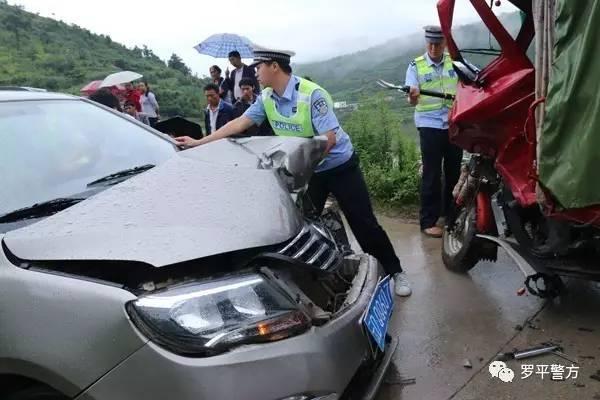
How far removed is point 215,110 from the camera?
743cm

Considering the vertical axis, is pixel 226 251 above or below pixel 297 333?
above

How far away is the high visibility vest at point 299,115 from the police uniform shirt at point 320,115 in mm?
22

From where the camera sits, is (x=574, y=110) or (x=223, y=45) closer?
(x=574, y=110)

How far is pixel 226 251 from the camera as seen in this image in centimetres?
176

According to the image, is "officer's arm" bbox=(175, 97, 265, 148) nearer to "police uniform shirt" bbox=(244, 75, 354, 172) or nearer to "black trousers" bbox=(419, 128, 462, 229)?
"police uniform shirt" bbox=(244, 75, 354, 172)

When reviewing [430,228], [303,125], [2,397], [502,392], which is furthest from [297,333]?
[430,228]

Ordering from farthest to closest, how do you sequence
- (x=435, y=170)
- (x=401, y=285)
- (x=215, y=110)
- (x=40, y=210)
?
(x=215, y=110) → (x=435, y=170) → (x=401, y=285) → (x=40, y=210)

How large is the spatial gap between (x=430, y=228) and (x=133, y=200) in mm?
3602

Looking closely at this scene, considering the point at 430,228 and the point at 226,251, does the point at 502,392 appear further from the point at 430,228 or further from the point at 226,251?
the point at 430,228

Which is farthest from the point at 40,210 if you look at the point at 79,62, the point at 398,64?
the point at 79,62

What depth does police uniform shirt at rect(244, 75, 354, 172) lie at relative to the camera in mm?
3533

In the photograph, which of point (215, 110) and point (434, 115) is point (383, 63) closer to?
point (215, 110)

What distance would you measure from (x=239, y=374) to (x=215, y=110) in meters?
6.10

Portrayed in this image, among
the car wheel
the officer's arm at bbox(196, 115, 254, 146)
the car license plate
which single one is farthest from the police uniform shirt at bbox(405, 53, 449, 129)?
the car wheel
